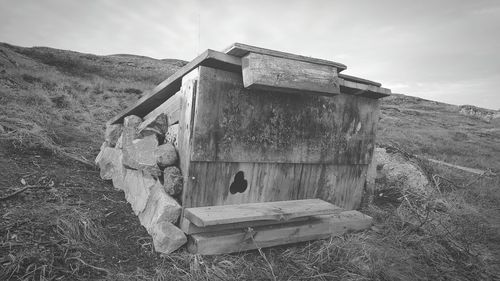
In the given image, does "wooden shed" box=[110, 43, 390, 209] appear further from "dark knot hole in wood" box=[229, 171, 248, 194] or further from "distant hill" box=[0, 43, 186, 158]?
"distant hill" box=[0, 43, 186, 158]

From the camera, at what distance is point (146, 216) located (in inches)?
132

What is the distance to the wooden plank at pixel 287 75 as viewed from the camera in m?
2.90

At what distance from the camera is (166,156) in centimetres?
334

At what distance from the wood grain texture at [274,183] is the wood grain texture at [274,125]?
0.11 metres

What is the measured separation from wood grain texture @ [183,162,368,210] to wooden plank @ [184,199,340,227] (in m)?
0.27

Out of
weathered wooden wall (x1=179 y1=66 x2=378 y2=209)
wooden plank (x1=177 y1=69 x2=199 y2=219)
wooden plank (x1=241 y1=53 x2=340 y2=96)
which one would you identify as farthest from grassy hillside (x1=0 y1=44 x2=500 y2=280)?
wooden plank (x1=241 y1=53 x2=340 y2=96)

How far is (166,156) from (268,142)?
1.22m

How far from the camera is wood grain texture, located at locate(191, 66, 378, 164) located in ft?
10.4

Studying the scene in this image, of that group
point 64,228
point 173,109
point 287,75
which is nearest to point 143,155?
point 173,109

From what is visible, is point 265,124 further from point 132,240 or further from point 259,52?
Answer: point 132,240

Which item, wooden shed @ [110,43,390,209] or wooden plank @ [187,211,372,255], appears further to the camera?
wooden shed @ [110,43,390,209]

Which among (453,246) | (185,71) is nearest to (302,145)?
(185,71)

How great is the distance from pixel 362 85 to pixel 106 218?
372 cm

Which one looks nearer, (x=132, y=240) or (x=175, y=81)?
(x=132, y=240)
